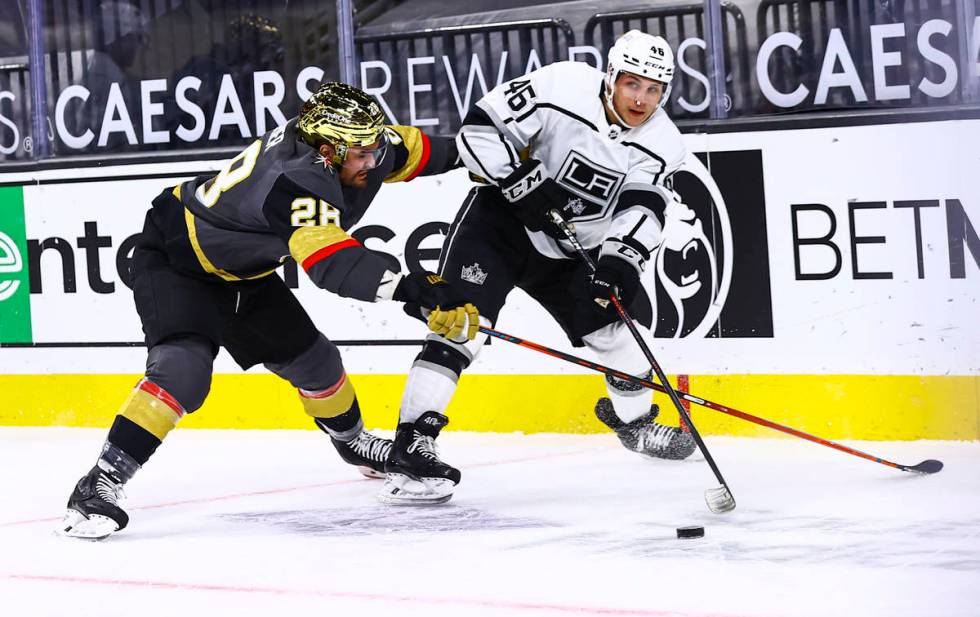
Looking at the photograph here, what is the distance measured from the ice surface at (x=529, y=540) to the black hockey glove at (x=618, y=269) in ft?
1.70

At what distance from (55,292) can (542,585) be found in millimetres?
3326

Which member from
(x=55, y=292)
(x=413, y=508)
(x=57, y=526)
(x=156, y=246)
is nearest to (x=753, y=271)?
(x=413, y=508)

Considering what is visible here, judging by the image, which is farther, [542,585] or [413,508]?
[413,508]

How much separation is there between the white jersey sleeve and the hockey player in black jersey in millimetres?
160

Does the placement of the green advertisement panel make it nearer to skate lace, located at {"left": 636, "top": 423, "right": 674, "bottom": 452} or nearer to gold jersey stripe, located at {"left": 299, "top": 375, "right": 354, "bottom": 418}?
gold jersey stripe, located at {"left": 299, "top": 375, "right": 354, "bottom": 418}

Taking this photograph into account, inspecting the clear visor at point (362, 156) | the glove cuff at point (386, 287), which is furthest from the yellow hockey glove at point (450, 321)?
the clear visor at point (362, 156)

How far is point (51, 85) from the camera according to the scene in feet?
18.1

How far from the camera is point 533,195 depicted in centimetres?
373

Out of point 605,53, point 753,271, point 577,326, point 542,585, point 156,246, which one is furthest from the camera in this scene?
point 605,53

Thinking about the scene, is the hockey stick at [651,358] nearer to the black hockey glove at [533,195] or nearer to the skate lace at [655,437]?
the black hockey glove at [533,195]

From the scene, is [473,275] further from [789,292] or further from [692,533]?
[789,292]

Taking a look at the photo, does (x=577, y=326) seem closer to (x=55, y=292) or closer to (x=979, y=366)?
(x=979, y=366)

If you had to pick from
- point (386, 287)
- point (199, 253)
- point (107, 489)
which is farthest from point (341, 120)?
point (107, 489)

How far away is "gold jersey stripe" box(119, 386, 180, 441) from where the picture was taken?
3.24 metres
